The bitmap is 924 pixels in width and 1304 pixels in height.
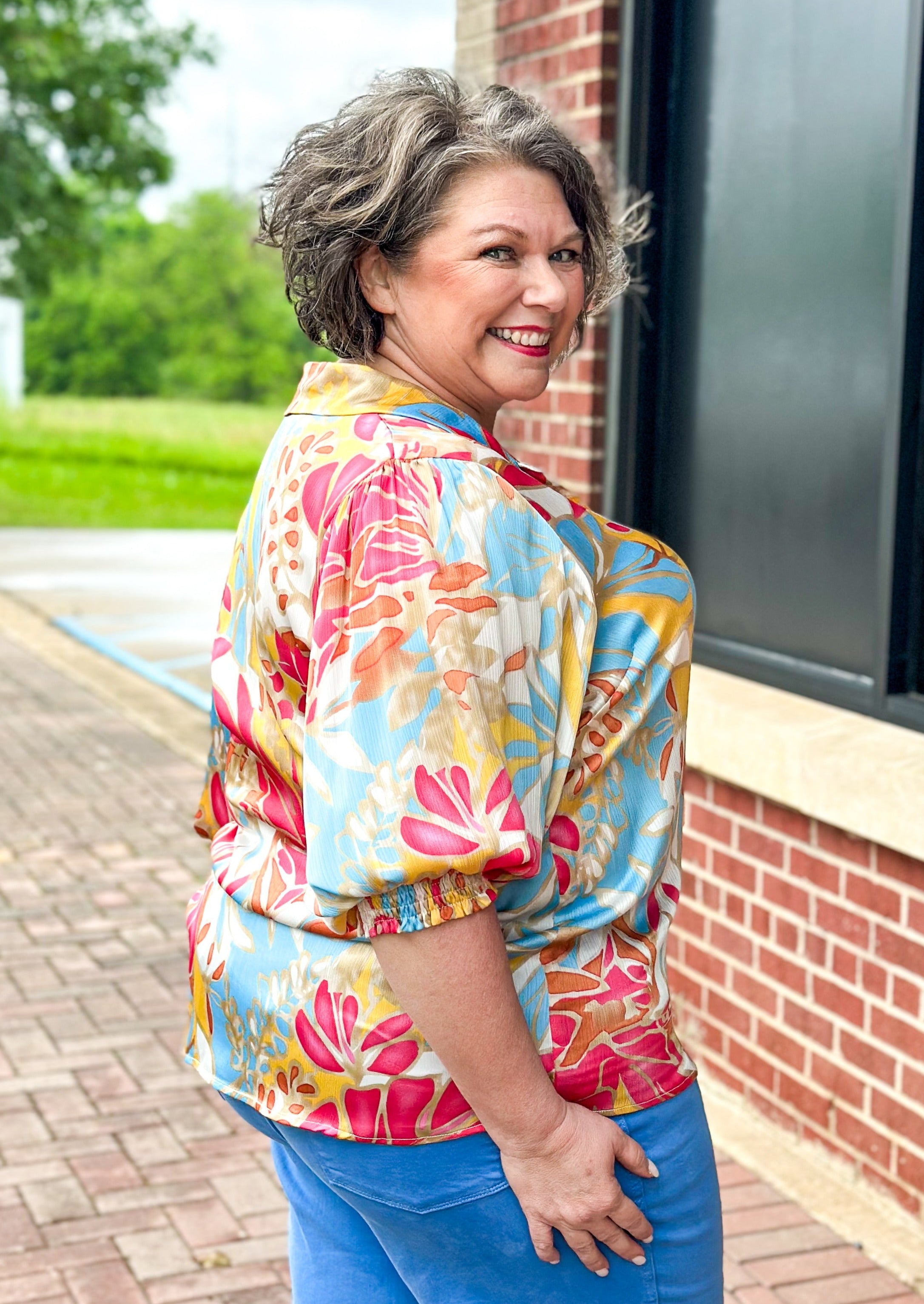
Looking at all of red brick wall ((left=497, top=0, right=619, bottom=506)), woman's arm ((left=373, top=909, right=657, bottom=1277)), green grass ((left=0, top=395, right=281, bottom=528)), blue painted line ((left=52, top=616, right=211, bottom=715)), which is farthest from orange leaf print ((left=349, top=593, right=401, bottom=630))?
green grass ((left=0, top=395, right=281, bottom=528))

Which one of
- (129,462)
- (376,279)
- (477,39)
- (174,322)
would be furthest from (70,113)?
(174,322)

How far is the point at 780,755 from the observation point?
11.7ft

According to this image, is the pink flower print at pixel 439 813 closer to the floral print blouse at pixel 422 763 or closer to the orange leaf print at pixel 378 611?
the floral print blouse at pixel 422 763

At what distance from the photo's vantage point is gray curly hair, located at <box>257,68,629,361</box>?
153 cm

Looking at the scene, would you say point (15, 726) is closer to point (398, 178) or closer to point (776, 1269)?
point (776, 1269)

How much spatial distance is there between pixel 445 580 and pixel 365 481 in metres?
0.12

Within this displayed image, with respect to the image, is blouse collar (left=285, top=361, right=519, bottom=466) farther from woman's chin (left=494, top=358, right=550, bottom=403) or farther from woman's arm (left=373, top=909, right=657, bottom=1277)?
woman's arm (left=373, top=909, right=657, bottom=1277)

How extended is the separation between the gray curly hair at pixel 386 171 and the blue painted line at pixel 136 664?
7047 mm

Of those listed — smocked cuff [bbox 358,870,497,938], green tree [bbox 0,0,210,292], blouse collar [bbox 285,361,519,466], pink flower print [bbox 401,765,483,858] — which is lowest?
smocked cuff [bbox 358,870,497,938]

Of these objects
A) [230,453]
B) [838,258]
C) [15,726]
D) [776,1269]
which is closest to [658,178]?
[838,258]

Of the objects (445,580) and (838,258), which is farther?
(838,258)

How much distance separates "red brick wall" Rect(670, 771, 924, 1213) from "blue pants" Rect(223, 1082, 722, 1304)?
1.76 metres

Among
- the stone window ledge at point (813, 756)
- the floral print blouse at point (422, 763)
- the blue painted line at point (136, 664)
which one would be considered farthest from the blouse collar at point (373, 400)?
the blue painted line at point (136, 664)

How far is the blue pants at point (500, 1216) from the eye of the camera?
1.52 m
